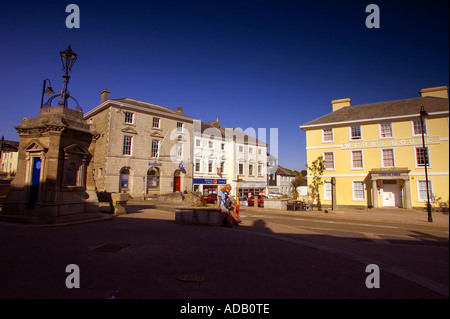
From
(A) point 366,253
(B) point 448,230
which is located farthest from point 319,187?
(B) point 448,230

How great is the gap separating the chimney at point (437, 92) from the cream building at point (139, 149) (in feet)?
107

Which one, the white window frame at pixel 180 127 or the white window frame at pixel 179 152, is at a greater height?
the white window frame at pixel 180 127

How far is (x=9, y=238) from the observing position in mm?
6750

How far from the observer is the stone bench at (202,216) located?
10.2m

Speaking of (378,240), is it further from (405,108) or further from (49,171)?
(49,171)

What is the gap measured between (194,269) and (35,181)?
27.9 feet

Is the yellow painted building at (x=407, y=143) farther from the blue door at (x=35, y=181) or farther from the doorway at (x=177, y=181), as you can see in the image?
the doorway at (x=177, y=181)

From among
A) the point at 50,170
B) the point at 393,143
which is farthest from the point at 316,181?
the point at 393,143

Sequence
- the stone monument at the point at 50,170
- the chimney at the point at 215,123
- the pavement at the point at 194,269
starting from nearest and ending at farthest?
the pavement at the point at 194,269
the stone monument at the point at 50,170
the chimney at the point at 215,123

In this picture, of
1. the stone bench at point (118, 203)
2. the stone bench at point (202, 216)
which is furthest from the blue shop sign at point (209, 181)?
the stone bench at point (202, 216)

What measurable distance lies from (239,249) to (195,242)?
1427 mm

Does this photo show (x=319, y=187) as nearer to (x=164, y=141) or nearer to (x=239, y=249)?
(x=239, y=249)

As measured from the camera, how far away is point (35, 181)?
9.48m

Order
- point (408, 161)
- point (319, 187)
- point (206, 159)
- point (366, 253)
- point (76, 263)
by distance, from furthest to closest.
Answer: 1. point (206, 159)
2. point (319, 187)
3. point (366, 253)
4. point (76, 263)
5. point (408, 161)
